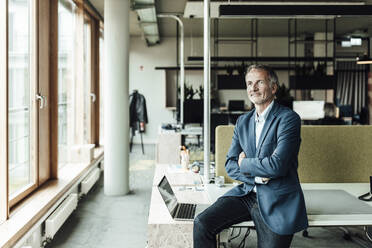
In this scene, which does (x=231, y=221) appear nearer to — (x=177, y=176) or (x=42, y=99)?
(x=177, y=176)

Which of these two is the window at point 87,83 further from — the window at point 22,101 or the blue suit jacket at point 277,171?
the blue suit jacket at point 277,171

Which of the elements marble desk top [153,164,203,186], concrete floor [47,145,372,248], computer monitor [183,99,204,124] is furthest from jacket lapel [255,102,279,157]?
computer monitor [183,99,204,124]

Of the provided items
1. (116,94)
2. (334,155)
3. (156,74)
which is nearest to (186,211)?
(334,155)

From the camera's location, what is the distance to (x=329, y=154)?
3.63 metres

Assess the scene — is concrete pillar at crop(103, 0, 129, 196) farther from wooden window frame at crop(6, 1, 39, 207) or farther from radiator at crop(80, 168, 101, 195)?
wooden window frame at crop(6, 1, 39, 207)

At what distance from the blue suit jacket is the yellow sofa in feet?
3.84

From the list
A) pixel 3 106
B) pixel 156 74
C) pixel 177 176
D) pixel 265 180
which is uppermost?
pixel 156 74

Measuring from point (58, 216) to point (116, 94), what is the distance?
7.97ft

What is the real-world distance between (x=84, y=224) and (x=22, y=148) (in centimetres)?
112

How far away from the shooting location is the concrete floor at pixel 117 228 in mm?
3914

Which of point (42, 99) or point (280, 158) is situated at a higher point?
point (42, 99)

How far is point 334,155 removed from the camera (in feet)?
11.9

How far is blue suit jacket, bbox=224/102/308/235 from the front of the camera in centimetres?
223

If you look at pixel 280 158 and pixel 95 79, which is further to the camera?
pixel 95 79
